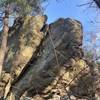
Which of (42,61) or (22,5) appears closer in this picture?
(42,61)

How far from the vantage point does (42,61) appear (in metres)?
19.9

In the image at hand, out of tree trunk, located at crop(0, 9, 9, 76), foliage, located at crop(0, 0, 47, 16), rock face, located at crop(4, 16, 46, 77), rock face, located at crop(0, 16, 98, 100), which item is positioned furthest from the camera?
rock face, located at crop(4, 16, 46, 77)

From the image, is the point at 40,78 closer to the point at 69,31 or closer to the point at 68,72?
the point at 68,72

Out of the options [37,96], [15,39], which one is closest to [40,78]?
[37,96]

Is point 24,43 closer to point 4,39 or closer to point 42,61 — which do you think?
point 4,39

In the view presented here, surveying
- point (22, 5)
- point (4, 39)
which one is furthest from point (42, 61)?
point (22, 5)

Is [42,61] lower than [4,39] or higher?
lower

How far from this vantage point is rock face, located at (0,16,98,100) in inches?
734

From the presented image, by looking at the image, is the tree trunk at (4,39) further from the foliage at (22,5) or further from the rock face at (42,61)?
the rock face at (42,61)

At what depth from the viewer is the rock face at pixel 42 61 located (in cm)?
1864

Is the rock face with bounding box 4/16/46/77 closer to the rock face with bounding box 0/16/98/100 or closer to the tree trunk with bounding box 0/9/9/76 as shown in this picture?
the rock face with bounding box 0/16/98/100

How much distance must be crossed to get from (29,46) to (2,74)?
231cm

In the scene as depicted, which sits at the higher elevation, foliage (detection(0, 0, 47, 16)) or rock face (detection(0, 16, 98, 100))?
foliage (detection(0, 0, 47, 16))

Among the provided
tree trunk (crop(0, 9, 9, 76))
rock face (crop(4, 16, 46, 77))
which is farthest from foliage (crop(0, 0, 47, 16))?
rock face (crop(4, 16, 46, 77))
